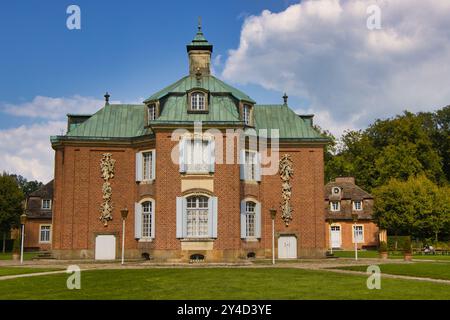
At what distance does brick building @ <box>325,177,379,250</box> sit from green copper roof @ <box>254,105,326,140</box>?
19681 mm

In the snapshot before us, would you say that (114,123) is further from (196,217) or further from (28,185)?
(28,185)

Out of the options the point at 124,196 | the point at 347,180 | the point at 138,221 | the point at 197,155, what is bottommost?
the point at 138,221

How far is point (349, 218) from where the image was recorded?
2238 inches

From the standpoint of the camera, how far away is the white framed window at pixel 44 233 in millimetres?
58438

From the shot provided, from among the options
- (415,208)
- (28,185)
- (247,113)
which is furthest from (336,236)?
(28,185)

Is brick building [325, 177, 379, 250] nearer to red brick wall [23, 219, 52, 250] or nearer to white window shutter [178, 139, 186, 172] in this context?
white window shutter [178, 139, 186, 172]

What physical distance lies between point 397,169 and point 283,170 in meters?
25.3

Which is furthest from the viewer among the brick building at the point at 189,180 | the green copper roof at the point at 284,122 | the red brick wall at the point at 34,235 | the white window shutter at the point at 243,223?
the red brick wall at the point at 34,235

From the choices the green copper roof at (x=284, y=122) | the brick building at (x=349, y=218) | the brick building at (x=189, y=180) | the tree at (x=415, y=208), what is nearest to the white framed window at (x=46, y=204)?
the brick building at (x=189, y=180)

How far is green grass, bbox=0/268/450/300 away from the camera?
16.0 meters

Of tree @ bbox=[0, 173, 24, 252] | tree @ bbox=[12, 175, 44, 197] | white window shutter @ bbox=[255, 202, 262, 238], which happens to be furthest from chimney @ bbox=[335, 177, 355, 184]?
tree @ bbox=[12, 175, 44, 197]

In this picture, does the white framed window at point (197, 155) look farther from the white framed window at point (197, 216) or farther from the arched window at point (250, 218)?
the arched window at point (250, 218)

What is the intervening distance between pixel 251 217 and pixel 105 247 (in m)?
9.26

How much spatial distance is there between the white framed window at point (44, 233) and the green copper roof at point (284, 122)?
2947 centimetres
